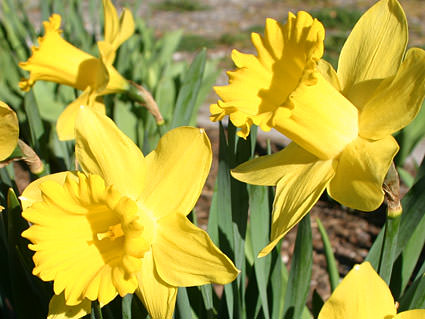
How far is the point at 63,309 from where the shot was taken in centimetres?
100

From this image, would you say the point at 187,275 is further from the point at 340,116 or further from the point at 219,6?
the point at 219,6

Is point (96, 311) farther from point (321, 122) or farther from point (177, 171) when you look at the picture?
point (321, 122)

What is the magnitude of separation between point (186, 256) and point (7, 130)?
0.42 m

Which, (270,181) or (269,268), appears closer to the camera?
(270,181)

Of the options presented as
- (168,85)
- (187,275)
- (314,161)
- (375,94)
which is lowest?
(168,85)

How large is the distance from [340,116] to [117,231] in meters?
0.49

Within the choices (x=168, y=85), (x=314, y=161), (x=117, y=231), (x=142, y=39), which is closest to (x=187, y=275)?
(x=117, y=231)

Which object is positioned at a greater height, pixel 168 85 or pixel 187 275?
pixel 187 275

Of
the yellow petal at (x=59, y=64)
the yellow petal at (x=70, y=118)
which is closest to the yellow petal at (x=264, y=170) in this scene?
the yellow petal at (x=70, y=118)

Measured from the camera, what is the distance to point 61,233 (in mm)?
990

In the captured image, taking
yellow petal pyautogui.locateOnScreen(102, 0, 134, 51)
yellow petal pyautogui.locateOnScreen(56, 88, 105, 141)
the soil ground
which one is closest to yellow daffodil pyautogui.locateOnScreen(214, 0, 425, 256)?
yellow petal pyautogui.locateOnScreen(56, 88, 105, 141)

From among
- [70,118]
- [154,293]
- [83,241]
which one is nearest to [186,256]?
[154,293]

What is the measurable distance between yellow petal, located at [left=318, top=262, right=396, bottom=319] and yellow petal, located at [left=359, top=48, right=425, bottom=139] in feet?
0.87

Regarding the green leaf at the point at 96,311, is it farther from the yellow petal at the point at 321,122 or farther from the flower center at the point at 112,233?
the yellow petal at the point at 321,122
